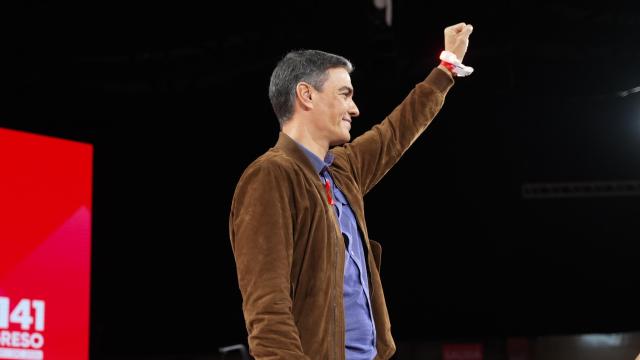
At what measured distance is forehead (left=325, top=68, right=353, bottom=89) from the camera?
201 centimetres

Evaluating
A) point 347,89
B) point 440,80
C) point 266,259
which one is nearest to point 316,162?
point 347,89

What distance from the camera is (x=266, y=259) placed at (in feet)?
5.72

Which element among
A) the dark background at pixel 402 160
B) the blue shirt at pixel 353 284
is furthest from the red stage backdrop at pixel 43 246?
the blue shirt at pixel 353 284

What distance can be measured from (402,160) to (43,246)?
3.79 metres

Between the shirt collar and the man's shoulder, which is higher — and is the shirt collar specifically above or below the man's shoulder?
above

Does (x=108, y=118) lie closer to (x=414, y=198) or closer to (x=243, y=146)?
(x=243, y=146)

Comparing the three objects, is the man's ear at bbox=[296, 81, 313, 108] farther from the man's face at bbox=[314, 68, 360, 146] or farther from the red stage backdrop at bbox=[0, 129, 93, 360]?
the red stage backdrop at bbox=[0, 129, 93, 360]

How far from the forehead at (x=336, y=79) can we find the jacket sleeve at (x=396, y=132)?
0.19 metres

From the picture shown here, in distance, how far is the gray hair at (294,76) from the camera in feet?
6.56

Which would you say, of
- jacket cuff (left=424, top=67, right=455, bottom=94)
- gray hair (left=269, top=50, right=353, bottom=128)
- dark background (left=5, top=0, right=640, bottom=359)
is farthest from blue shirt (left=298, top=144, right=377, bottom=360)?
dark background (left=5, top=0, right=640, bottom=359)

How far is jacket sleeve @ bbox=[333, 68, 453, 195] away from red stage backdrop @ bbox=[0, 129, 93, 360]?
9.24 feet

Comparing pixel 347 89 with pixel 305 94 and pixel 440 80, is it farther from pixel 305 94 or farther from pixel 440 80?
pixel 440 80

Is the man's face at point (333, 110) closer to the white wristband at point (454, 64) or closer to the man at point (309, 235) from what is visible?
the man at point (309, 235)

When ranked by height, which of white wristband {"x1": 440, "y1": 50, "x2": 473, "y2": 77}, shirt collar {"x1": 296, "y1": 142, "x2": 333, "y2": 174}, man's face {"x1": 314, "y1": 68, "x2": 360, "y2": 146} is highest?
white wristband {"x1": 440, "y1": 50, "x2": 473, "y2": 77}
